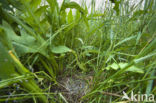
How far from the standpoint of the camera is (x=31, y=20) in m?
0.57

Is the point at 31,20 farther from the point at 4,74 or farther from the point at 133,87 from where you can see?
the point at 133,87

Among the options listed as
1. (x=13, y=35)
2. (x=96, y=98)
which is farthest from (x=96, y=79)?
(x=13, y=35)

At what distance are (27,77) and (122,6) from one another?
0.57 m

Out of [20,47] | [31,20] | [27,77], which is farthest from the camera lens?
[31,20]

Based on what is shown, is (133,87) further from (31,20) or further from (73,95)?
(31,20)

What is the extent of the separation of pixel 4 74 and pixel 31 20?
32 cm

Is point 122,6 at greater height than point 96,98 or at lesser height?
greater

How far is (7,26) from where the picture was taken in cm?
47

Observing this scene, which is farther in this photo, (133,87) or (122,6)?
(122,6)

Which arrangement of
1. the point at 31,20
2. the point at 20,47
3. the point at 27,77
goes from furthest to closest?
the point at 31,20, the point at 20,47, the point at 27,77

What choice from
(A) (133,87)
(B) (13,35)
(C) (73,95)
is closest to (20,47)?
(B) (13,35)

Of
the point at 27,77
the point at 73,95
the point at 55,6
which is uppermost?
the point at 55,6

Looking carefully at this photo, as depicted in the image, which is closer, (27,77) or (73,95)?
(27,77)

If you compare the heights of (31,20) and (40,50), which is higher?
(31,20)
